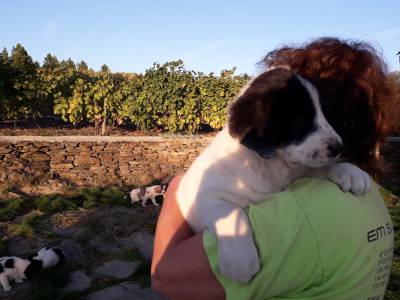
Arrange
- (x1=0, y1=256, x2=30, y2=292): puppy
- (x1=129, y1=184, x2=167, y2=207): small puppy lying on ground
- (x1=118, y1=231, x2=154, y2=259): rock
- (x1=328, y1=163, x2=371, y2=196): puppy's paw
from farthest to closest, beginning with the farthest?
(x1=129, y1=184, x2=167, y2=207): small puppy lying on ground
(x1=118, y1=231, x2=154, y2=259): rock
(x1=0, y1=256, x2=30, y2=292): puppy
(x1=328, y1=163, x2=371, y2=196): puppy's paw

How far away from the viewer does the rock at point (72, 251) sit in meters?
5.01

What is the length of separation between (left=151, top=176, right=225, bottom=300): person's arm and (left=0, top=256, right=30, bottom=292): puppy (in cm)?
303

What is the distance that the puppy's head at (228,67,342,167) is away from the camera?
6.01ft

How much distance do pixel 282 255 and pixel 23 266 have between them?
364 cm

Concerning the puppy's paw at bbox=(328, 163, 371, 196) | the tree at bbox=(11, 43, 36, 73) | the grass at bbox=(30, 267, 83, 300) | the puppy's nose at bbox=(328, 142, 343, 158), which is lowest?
the grass at bbox=(30, 267, 83, 300)

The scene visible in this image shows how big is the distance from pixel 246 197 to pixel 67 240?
4.06 metres

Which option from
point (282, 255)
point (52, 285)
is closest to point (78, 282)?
point (52, 285)

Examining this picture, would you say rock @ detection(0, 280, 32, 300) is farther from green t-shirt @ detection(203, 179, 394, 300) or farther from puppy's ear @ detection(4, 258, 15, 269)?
green t-shirt @ detection(203, 179, 394, 300)

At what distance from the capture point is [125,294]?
427cm

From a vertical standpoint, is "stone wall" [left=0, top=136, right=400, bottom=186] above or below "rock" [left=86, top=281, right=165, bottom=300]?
above

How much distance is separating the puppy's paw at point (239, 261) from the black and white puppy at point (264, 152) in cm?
23

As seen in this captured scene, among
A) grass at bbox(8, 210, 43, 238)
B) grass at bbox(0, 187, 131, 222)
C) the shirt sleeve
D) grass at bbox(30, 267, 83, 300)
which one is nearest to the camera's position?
the shirt sleeve

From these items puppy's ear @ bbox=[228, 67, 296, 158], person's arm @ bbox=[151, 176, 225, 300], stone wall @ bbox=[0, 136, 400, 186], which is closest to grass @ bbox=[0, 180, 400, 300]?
stone wall @ bbox=[0, 136, 400, 186]

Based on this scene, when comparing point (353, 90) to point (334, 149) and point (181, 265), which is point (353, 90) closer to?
point (334, 149)
